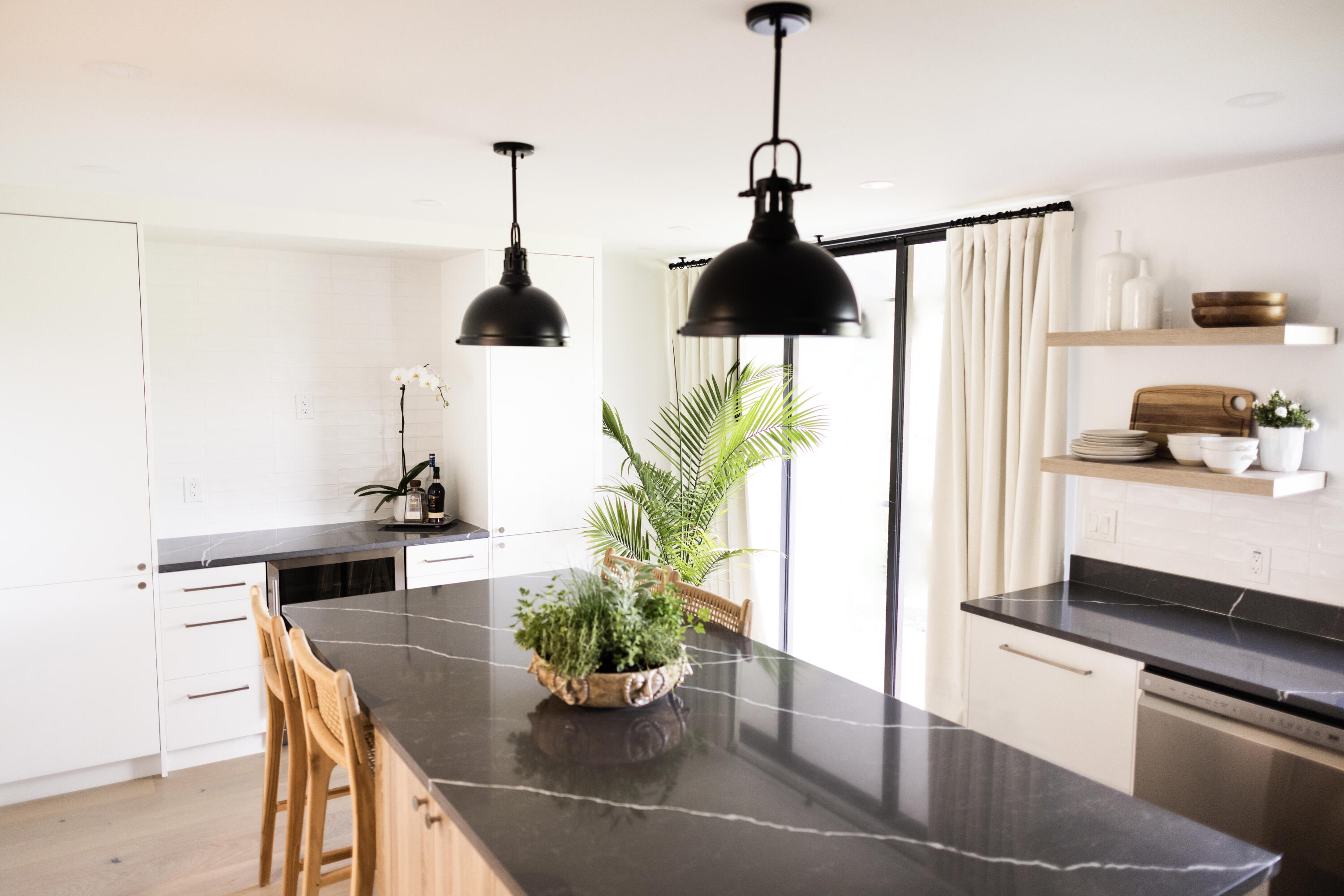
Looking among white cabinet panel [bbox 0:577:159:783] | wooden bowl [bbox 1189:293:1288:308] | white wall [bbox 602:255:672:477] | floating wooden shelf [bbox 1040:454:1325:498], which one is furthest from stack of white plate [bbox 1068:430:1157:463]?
white cabinet panel [bbox 0:577:159:783]

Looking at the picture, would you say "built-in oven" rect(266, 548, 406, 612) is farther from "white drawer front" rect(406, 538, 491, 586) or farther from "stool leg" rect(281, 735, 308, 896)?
"stool leg" rect(281, 735, 308, 896)

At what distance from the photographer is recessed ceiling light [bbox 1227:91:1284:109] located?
79.0 inches

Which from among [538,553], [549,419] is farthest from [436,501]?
[549,419]

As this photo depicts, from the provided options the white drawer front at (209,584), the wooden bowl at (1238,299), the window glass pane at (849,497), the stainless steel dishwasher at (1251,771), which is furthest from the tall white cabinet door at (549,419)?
the stainless steel dishwasher at (1251,771)

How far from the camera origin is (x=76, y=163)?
285 cm

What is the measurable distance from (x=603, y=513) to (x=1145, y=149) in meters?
2.98

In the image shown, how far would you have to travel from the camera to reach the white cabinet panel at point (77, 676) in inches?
130

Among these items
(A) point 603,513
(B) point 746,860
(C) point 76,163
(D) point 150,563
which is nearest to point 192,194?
(C) point 76,163

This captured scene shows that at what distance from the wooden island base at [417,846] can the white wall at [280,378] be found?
2.40 metres

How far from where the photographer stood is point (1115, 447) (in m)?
2.84

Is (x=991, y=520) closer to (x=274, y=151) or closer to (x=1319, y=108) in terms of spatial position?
(x=1319, y=108)

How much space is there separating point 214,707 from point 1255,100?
4141 millimetres

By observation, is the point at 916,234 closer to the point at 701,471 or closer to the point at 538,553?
the point at 701,471

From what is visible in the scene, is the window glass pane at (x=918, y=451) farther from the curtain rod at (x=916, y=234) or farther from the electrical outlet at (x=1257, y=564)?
the electrical outlet at (x=1257, y=564)
